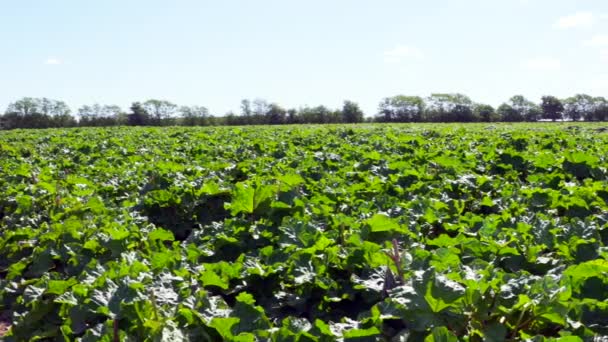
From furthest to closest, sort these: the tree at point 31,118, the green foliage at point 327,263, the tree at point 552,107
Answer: the tree at point 552,107 < the tree at point 31,118 < the green foliage at point 327,263

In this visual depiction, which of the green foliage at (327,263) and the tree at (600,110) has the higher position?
the tree at (600,110)

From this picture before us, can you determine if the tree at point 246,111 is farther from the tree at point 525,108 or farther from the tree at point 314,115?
the tree at point 525,108

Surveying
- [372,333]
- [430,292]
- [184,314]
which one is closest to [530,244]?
[430,292]

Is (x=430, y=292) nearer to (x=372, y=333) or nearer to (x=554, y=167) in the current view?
(x=372, y=333)

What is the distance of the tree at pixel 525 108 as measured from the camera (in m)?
90.2

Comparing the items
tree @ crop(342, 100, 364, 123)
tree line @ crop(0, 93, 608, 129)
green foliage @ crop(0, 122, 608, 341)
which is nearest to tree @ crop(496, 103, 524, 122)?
tree line @ crop(0, 93, 608, 129)

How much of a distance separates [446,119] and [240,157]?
259 feet

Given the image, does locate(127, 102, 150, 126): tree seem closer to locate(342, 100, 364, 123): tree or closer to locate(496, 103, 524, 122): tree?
locate(342, 100, 364, 123): tree

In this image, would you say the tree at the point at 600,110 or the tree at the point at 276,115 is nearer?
the tree at the point at 276,115

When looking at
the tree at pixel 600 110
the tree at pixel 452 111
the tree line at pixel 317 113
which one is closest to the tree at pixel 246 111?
the tree line at pixel 317 113

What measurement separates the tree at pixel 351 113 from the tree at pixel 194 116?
2277 cm

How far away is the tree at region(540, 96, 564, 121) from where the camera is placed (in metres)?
97.1

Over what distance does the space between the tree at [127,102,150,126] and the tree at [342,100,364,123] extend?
3163cm

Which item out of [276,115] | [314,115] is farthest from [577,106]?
[276,115]
